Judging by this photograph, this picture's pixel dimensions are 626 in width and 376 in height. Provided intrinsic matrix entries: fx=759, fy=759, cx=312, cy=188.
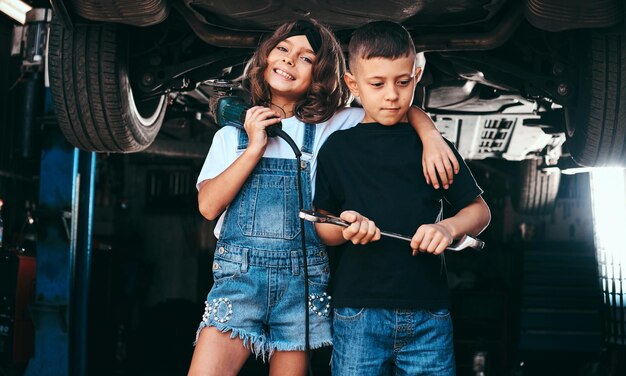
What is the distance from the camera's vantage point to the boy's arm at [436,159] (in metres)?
1.57

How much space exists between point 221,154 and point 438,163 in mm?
508

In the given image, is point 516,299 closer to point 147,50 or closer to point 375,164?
point 147,50

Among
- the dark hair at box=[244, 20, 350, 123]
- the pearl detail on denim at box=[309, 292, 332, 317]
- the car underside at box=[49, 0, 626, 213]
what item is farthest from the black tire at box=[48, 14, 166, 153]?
the pearl detail on denim at box=[309, 292, 332, 317]

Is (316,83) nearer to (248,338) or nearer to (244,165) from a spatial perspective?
(244,165)

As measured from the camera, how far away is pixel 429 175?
1571mm

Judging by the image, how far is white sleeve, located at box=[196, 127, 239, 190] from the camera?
174 centimetres

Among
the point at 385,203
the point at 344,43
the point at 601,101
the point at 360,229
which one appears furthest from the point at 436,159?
the point at 601,101

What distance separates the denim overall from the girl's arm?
4cm

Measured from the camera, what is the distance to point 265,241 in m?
1.64

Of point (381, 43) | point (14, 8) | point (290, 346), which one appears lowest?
point (290, 346)

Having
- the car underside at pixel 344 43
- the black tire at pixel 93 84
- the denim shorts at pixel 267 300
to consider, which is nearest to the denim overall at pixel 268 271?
the denim shorts at pixel 267 300

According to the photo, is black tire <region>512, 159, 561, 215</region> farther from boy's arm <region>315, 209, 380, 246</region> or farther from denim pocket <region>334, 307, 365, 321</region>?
boy's arm <region>315, 209, 380, 246</region>

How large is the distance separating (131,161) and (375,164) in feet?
16.7

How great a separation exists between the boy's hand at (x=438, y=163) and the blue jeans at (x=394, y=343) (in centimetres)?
27
